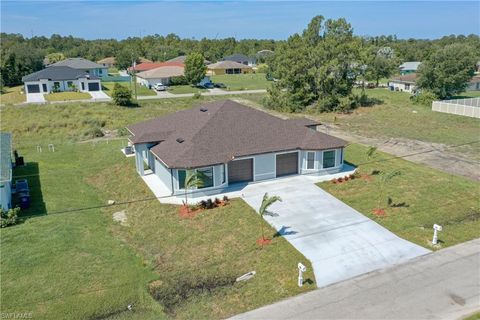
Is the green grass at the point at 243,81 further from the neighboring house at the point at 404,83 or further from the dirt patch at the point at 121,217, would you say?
the dirt patch at the point at 121,217

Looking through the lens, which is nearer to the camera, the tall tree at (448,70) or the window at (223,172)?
the window at (223,172)

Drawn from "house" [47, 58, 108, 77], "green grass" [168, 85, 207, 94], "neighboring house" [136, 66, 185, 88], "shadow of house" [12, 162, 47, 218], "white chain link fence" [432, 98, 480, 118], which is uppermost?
"house" [47, 58, 108, 77]

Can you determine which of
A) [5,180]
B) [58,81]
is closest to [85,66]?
[58,81]

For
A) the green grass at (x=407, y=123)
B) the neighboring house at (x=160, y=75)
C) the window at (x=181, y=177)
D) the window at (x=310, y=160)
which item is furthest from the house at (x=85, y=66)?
the window at (x=310, y=160)

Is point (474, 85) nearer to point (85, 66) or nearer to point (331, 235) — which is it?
point (331, 235)

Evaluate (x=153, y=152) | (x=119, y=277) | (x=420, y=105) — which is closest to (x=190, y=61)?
(x=420, y=105)

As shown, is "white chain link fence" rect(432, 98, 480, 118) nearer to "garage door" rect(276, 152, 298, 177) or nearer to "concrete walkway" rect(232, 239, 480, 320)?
"garage door" rect(276, 152, 298, 177)

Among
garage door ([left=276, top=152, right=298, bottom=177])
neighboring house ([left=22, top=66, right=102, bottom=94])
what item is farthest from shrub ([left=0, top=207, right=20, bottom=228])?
neighboring house ([left=22, top=66, right=102, bottom=94])
